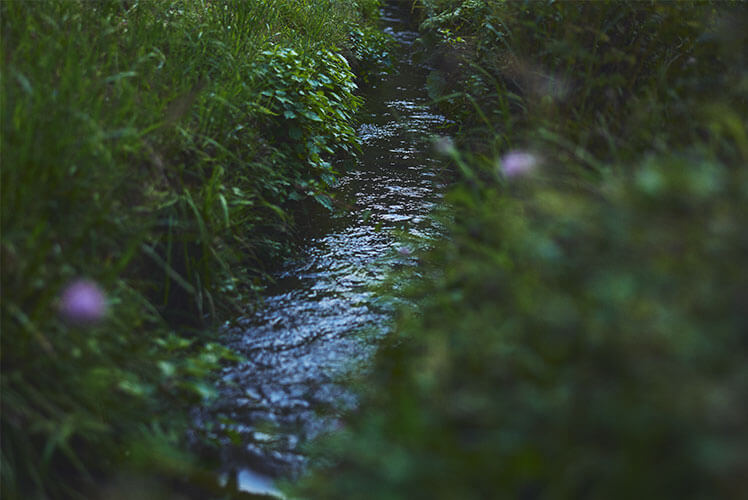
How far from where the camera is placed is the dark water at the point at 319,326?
2.05m

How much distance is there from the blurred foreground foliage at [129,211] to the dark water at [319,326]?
5.6 inches

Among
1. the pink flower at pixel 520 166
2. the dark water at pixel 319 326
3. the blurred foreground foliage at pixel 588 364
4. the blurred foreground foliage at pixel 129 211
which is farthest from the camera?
the dark water at pixel 319 326

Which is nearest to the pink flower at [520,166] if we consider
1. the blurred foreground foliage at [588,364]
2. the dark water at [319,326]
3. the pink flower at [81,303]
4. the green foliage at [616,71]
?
the blurred foreground foliage at [588,364]

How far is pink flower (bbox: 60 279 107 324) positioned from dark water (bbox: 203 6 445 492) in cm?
59

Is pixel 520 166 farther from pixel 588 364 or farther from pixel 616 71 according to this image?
pixel 616 71

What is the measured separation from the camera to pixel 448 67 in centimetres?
621

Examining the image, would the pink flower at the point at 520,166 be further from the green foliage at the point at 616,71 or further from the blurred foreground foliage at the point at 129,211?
the blurred foreground foliage at the point at 129,211

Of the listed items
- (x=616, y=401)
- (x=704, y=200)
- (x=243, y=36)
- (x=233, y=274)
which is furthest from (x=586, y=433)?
(x=243, y=36)

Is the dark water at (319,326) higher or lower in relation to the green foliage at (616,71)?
lower

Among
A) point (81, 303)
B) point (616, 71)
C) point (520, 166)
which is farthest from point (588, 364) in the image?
point (616, 71)

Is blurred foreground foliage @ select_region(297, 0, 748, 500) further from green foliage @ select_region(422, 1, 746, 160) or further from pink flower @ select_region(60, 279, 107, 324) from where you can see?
pink flower @ select_region(60, 279, 107, 324)

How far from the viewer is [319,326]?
2660 mm

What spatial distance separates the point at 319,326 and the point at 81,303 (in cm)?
116

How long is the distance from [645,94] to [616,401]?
176cm
